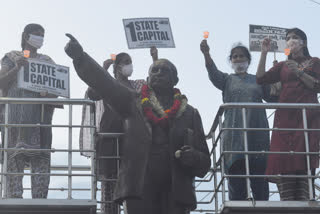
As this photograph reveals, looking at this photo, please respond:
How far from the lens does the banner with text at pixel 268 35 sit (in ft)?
34.9

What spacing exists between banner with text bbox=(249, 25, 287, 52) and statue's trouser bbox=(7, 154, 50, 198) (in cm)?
333

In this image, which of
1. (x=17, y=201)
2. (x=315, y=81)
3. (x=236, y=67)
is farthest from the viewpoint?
(x=236, y=67)

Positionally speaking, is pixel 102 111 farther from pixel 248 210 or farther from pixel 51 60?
pixel 248 210

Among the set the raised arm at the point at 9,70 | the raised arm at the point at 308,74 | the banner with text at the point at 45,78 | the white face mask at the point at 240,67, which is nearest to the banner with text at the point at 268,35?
the white face mask at the point at 240,67

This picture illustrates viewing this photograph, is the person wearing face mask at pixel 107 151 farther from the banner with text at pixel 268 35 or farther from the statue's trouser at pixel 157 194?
the banner with text at pixel 268 35

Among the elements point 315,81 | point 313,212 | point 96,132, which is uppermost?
point 315,81

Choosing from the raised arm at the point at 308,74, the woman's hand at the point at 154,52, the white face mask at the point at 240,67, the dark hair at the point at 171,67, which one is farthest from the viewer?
the woman's hand at the point at 154,52

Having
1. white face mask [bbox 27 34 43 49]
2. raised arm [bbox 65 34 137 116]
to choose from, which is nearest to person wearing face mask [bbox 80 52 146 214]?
raised arm [bbox 65 34 137 116]

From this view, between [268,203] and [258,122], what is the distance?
1254 millimetres

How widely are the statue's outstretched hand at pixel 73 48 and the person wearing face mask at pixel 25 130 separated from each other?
131 centimetres

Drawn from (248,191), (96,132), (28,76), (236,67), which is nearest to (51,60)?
(28,76)

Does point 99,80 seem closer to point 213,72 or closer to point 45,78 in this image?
point 45,78

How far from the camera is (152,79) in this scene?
28.4 ft

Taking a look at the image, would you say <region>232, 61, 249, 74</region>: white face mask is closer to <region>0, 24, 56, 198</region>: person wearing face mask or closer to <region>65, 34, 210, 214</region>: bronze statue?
<region>65, 34, 210, 214</region>: bronze statue
